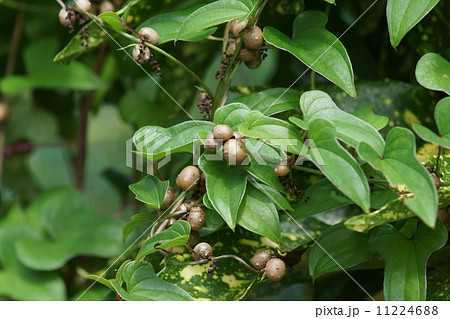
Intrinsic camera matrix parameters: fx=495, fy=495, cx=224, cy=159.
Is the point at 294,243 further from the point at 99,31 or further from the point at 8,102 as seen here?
the point at 8,102

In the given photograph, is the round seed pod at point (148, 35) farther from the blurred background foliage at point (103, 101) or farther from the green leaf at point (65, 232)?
the green leaf at point (65, 232)

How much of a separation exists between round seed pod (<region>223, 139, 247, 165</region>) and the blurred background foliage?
13cm

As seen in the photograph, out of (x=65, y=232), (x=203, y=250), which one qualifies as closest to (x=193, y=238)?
(x=203, y=250)

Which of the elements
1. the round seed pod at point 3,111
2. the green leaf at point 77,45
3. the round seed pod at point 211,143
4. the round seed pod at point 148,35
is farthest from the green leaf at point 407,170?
the round seed pod at point 3,111

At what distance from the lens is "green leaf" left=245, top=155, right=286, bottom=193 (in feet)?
1.30

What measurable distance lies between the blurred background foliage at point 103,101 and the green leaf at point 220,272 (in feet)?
0.25

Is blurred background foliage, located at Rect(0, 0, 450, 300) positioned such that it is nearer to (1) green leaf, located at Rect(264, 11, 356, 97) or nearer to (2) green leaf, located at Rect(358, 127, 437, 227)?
(1) green leaf, located at Rect(264, 11, 356, 97)

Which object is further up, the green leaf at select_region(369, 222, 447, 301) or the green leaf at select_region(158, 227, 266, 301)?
the green leaf at select_region(369, 222, 447, 301)

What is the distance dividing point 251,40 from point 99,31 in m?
0.21

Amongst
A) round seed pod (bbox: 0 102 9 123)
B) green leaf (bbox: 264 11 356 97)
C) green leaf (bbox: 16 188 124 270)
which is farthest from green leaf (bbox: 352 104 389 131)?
round seed pod (bbox: 0 102 9 123)

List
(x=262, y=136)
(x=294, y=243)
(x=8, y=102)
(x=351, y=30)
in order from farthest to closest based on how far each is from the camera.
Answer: (x=8, y=102) → (x=351, y=30) → (x=294, y=243) → (x=262, y=136)

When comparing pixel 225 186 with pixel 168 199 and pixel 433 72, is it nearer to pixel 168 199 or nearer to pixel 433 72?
pixel 168 199

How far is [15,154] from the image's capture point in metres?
0.92
